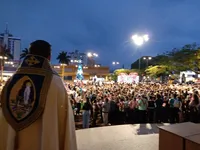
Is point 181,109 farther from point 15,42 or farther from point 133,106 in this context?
point 15,42

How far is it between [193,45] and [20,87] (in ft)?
93.7

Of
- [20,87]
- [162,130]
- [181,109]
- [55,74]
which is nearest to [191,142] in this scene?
[162,130]

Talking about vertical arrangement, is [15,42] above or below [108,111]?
above

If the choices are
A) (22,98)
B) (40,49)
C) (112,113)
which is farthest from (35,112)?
(112,113)

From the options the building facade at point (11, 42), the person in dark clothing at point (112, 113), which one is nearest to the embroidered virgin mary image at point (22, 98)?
the person in dark clothing at point (112, 113)

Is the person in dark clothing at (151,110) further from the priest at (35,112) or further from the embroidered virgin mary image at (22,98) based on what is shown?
the embroidered virgin mary image at (22,98)

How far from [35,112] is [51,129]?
0.19 meters

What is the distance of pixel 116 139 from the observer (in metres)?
5.64

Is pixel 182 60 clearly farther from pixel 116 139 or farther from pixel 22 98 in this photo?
pixel 22 98

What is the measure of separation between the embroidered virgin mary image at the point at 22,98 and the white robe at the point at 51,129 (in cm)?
12

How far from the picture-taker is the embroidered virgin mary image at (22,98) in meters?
1.81

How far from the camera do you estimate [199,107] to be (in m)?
8.00

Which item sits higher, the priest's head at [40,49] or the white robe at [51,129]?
the priest's head at [40,49]

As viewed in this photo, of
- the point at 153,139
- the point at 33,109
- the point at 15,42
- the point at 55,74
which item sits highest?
the point at 15,42
